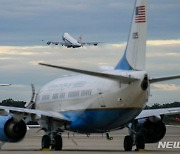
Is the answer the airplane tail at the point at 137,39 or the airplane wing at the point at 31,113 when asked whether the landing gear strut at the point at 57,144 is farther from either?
the airplane tail at the point at 137,39

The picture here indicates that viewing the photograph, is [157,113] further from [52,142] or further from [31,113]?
[31,113]

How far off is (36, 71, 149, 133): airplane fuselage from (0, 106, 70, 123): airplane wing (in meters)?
0.78

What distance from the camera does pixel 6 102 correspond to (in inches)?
4368

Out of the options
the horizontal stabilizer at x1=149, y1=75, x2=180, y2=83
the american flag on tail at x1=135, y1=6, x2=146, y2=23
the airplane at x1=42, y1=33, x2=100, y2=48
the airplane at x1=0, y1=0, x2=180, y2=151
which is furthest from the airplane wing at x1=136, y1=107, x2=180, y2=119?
the airplane at x1=42, y1=33, x2=100, y2=48

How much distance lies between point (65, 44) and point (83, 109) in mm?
120430

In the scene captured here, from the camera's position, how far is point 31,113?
46.4m

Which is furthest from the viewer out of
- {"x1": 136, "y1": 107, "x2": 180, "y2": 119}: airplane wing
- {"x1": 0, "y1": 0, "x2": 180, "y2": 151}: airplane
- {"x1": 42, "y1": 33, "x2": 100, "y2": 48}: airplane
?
{"x1": 42, "y1": 33, "x2": 100, "y2": 48}: airplane

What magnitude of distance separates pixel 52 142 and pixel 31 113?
7.69ft

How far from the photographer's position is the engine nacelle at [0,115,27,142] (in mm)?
46906

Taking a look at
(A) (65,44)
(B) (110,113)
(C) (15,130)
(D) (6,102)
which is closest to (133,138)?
(B) (110,113)

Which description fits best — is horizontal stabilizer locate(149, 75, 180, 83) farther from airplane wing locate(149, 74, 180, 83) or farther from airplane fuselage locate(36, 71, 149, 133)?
airplane fuselage locate(36, 71, 149, 133)

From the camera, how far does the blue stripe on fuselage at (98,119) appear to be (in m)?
44.4

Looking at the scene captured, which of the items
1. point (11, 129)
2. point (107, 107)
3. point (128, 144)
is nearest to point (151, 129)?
point (128, 144)

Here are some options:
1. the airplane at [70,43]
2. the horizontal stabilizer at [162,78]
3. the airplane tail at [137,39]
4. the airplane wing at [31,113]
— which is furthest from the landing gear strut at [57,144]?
the airplane at [70,43]
